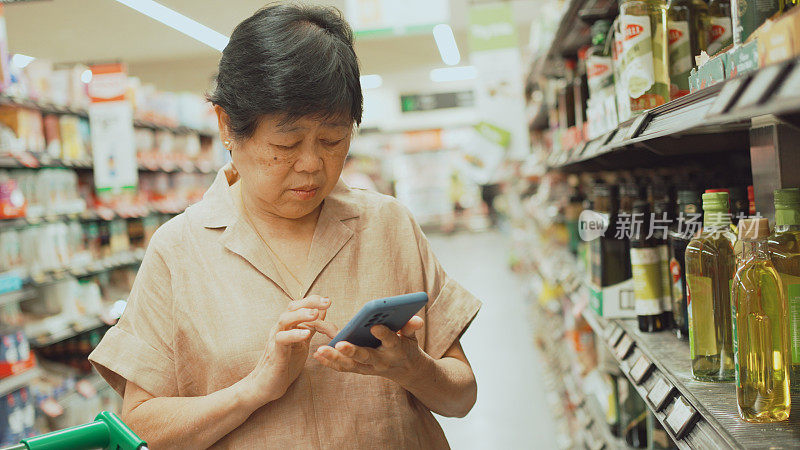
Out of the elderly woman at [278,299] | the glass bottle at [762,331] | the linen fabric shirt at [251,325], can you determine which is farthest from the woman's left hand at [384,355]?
the glass bottle at [762,331]

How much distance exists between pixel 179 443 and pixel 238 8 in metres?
0.92

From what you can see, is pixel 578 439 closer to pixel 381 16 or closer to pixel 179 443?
pixel 179 443

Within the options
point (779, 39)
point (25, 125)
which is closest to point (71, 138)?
point (25, 125)

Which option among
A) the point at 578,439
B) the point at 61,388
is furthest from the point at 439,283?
the point at 61,388

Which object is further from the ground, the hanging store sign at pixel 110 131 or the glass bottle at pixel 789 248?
the hanging store sign at pixel 110 131

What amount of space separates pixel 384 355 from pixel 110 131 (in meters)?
4.74

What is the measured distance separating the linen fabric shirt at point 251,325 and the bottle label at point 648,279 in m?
0.66

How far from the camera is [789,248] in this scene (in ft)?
3.83

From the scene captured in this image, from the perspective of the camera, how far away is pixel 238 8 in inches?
59.2

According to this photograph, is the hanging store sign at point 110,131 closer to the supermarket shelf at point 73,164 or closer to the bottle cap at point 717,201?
the supermarket shelf at point 73,164

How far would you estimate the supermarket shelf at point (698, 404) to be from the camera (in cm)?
105

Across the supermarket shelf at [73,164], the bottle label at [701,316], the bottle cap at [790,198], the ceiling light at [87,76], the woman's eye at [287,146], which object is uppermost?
the ceiling light at [87,76]

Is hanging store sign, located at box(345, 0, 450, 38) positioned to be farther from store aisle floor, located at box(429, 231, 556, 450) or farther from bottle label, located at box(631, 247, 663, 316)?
bottle label, located at box(631, 247, 663, 316)

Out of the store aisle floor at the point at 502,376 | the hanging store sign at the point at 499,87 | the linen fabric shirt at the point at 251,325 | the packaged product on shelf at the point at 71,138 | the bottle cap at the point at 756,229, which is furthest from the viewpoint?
the hanging store sign at the point at 499,87
